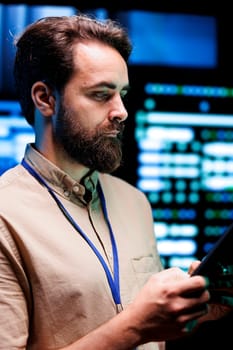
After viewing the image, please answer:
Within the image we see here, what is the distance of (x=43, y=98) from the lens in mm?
1846

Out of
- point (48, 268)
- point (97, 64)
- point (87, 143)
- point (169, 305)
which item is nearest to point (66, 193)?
point (87, 143)

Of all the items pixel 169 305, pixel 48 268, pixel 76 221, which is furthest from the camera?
pixel 76 221

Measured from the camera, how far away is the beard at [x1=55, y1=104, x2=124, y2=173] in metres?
1.77

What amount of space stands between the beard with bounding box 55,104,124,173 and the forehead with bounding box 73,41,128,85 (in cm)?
12

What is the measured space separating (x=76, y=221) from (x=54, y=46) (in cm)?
50

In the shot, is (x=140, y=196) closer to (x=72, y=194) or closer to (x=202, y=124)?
(x=72, y=194)

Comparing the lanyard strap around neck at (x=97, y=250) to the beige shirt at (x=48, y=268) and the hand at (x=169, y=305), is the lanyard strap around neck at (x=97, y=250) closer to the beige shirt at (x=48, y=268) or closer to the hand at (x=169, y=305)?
the beige shirt at (x=48, y=268)

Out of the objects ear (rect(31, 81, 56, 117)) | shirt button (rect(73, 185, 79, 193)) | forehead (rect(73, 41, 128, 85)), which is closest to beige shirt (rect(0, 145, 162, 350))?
shirt button (rect(73, 185, 79, 193))

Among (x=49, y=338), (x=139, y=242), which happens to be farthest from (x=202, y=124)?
(x=49, y=338)

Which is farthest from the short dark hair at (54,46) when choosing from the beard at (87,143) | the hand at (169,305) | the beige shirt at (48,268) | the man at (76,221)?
the hand at (169,305)

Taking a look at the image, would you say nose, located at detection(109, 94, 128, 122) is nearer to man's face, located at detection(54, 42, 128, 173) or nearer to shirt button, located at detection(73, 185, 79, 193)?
man's face, located at detection(54, 42, 128, 173)

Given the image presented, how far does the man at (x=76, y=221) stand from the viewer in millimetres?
1537

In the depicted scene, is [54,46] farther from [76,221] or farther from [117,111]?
[76,221]

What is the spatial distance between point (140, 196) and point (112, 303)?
20.5 inches
